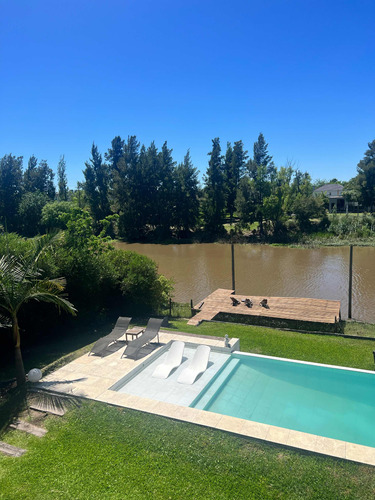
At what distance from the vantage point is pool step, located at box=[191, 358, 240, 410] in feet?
22.0

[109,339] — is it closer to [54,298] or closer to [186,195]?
[54,298]

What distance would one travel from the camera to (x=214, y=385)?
7.42 meters

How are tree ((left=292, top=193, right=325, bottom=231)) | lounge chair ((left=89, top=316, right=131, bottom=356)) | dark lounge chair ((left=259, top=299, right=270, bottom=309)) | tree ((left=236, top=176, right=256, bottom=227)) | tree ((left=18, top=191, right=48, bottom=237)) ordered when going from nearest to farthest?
1. lounge chair ((left=89, top=316, right=131, bottom=356))
2. dark lounge chair ((left=259, top=299, right=270, bottom=309))
3. tree ((left=292, top=193, right=325, bottom=231))
4. tree ((left=236, top=176, right=256, bottom=227))
5. tree ((left=18, top=191, right=48, bottom=237))

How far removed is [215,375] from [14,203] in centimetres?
4586

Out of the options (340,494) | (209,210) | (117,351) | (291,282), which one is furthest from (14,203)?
(340,494)

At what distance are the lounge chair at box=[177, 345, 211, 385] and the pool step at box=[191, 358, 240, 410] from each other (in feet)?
1.31

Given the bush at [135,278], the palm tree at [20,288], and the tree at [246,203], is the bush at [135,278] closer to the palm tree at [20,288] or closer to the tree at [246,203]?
the palm tree at [20,288]

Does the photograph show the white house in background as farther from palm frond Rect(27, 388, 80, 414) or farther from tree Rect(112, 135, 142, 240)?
palm frond Rect(27, 388, 80, 414)

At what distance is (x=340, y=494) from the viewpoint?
4156 mm

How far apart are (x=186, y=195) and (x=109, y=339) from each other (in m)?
37.5

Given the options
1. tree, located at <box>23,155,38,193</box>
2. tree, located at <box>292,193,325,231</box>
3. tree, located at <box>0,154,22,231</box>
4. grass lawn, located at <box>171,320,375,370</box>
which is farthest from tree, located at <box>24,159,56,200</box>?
grass lawn, located at <box>171,320,375,370</box>

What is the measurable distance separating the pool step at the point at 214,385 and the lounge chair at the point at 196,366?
15.7 inches

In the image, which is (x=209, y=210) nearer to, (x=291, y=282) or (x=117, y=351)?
(x=291, y=282)

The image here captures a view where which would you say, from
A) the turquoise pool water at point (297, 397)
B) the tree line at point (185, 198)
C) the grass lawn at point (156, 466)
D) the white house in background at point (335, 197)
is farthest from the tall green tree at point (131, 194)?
the grass lawn at point (156, 466)
